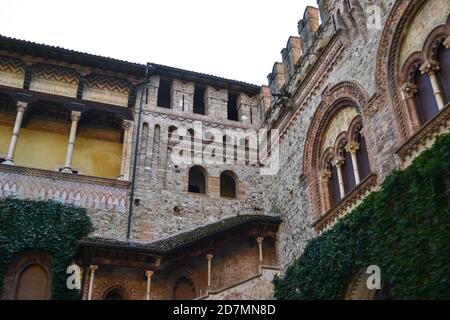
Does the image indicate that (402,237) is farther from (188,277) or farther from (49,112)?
(49,112)

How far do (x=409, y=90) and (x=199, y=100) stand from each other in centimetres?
1147

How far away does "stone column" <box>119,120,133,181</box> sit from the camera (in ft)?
57.5

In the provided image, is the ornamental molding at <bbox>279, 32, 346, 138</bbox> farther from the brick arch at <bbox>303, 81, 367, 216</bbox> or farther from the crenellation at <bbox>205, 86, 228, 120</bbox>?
the crenellation at <bbox>205, 86, 228, 120</bbox>

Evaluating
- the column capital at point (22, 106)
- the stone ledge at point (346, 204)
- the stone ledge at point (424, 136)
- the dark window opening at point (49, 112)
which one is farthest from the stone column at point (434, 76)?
the column capital at point (22, 106)

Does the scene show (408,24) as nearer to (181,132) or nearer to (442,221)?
(442,221)

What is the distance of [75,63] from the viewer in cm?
1856

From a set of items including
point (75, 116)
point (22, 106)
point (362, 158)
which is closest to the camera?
point (362, 158)

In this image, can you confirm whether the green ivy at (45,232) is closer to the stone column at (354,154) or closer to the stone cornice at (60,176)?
the stone cornice at (60,176)

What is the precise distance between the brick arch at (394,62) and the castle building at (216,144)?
0.03 metres

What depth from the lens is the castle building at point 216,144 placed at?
11.8 meters

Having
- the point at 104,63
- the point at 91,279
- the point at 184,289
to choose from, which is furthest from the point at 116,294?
the point at 104,63

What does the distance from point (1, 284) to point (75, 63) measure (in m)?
8.16

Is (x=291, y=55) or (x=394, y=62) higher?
(x=291, y=55)

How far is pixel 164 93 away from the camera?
21.0 meters
